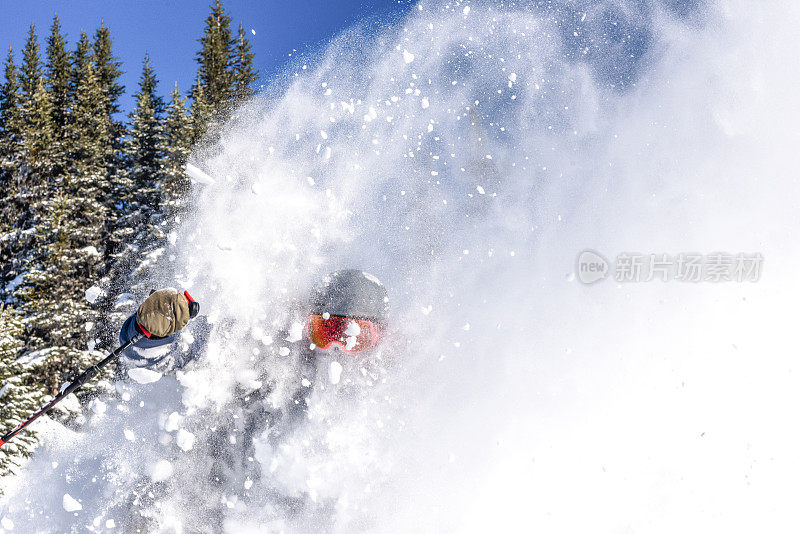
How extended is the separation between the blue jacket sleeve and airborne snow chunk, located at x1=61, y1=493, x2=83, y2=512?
52.5 inches

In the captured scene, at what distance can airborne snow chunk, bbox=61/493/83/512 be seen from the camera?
15.1ft

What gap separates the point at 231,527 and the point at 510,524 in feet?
7.52

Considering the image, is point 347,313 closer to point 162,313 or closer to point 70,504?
point 162,313

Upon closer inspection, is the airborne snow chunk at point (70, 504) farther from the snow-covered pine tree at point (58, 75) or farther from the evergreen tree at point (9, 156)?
the snow-covered pine tree at point (58, 75)

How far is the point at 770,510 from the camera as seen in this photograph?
4.31 metres

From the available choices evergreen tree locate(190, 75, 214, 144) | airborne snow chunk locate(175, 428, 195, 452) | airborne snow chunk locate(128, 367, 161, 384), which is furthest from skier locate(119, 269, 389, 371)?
evergreen tree locate(190, 75, 214, 144)

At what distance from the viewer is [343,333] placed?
3910 mm

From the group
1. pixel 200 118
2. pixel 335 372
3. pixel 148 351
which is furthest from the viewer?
pixel 200 118

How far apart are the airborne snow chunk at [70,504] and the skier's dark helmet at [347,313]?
2.67 m

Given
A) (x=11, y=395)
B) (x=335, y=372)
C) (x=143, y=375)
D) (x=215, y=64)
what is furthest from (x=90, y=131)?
(x=335, y=372)

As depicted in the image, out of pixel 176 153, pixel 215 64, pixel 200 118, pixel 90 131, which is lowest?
pixel 176 153

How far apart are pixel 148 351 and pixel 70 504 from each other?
66.8 inches

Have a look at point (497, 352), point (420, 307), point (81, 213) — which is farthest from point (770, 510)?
point (81, 213)

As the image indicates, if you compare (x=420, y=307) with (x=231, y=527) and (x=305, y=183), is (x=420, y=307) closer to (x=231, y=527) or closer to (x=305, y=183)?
(x=305, y=183)
